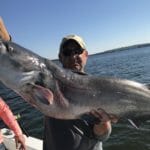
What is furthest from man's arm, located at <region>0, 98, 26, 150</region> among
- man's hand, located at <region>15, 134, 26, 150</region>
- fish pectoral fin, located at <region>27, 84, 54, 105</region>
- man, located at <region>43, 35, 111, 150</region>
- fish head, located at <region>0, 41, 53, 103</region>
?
fish pectoral fin, located at <region>27, 84, 54, 105</region>

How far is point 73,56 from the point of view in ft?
13.7

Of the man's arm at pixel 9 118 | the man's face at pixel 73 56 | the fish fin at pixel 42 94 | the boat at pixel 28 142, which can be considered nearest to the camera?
the fish fin at pixel 42 94

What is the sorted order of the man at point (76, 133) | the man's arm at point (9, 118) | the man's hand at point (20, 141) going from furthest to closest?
1. the man's hand at point (20, 141)
2. the man's arm at point (9, 118)
3. the man at point (76, 133)

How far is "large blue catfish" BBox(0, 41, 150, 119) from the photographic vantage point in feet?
10.9

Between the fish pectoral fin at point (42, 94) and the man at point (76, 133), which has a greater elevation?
the fish pectoral fin at point (42, 94)

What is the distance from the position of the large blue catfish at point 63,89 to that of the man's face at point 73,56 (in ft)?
1.56

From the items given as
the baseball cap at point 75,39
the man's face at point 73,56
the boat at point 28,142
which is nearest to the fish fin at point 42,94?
the man's face at point 73,56

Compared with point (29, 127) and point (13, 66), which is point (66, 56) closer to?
point (13, 66)

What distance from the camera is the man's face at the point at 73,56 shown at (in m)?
4.18

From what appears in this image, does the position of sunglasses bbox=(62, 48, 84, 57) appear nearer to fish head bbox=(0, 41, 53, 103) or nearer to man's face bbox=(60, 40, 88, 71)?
man's face bbox=(60, 40, 88, 71)

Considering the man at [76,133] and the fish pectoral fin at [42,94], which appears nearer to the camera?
the fish pectoral fin at [42,94]

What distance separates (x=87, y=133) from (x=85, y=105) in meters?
0.46

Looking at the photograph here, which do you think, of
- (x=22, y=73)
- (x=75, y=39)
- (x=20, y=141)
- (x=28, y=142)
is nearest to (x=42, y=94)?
(x=22, y=73)

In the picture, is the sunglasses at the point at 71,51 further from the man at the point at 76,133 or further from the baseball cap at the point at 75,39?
the man at the point at 76,133
